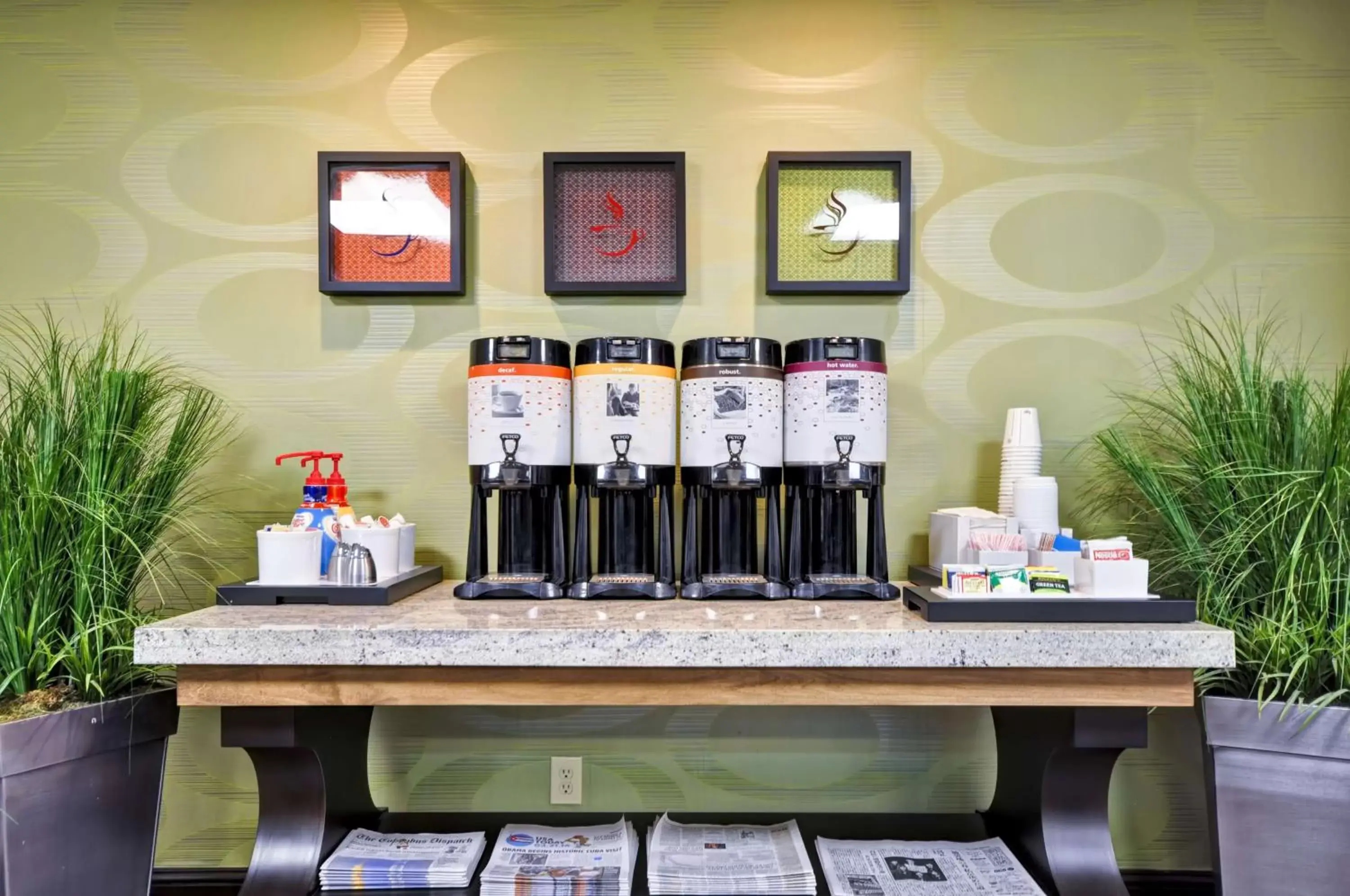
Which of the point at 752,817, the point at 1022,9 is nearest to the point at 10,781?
the point at 752,817

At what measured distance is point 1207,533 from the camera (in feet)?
4.53

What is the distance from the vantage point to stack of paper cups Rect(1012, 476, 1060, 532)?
147 cm

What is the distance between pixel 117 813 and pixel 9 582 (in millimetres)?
432

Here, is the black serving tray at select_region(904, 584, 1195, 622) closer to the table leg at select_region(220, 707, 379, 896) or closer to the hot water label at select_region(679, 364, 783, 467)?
the hot water label at select_region(679, 364, 783, 467)

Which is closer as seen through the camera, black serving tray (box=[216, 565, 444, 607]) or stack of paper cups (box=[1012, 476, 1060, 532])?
black serving tray (box=[216, 565, 444, 607])

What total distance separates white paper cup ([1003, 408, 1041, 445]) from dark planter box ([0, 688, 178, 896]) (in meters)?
1.72

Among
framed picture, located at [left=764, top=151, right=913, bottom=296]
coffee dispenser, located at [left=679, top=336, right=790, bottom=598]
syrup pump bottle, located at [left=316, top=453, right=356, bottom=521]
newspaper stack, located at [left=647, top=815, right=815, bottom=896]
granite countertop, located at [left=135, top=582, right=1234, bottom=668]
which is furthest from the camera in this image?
framed picture, located at [left=764, top=151, right=913, bottom=296]

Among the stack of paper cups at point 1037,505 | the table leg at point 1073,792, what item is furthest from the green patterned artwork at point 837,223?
the table leg at point 1073,792

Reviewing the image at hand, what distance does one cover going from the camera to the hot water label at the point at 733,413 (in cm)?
139

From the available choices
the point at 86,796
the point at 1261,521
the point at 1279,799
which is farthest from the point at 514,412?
the point at 1279,799

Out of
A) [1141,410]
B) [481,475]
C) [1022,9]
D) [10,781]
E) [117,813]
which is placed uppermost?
[1022,9]

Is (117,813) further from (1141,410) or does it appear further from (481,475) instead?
(1141,410)

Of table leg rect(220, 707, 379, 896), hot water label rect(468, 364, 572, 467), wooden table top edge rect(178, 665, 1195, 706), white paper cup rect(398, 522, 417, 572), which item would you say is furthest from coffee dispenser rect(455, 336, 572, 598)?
table leg rect(220, 707, 379, 896)

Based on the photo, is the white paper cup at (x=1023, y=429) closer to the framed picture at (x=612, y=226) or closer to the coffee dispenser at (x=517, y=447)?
the framed picture at (x=612, y=226)
